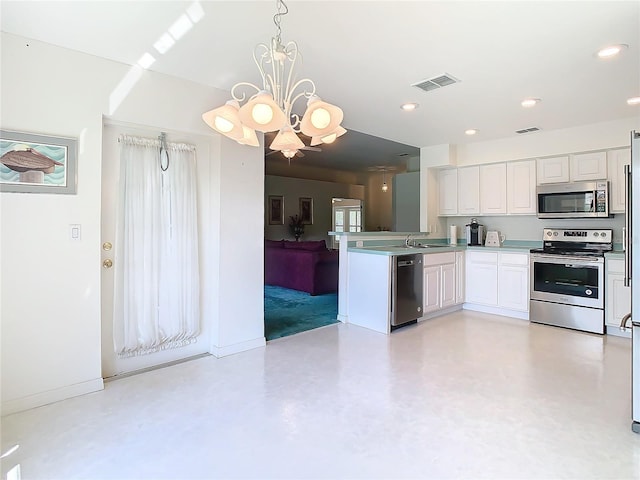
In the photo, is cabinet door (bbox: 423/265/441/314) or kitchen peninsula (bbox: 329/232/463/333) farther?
cabinet door (bbox: 423/265/441/314)

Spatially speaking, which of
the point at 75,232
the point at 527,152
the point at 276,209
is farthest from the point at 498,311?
the point at 276,209

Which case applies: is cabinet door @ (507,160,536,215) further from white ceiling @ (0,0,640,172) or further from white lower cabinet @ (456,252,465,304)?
white ceiling @ (0,0,640,172)

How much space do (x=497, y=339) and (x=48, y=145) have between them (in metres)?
4.45

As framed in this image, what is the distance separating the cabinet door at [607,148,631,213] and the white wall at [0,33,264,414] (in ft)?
15.4

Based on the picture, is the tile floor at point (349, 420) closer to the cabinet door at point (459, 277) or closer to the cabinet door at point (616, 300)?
the cabinet door at point (616, 300)

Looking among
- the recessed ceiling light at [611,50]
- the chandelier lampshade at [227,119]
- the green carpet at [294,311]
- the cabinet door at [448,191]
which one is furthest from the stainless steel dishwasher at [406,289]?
the chandelier lampshade at [227,119]

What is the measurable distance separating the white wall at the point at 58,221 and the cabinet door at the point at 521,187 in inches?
169

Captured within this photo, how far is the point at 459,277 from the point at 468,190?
1363mm

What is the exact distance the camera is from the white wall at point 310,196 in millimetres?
9047

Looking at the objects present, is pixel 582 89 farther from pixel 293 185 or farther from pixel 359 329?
pixel 293 185

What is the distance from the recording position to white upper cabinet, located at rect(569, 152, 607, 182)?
4.28 m

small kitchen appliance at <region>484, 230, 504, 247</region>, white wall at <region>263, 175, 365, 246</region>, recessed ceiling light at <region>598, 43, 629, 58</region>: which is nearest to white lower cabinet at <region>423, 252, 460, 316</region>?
small kitchen appliance at <region>484, 230, 504, 247</region>

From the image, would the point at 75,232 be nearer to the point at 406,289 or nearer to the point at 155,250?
the point at 155,250

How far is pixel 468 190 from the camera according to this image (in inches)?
215
